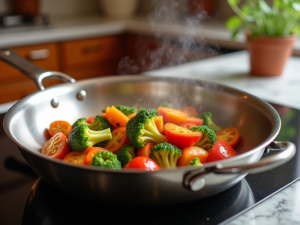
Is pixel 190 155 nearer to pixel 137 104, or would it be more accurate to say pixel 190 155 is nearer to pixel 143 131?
pixel 143 131

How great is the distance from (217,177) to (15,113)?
474 mm

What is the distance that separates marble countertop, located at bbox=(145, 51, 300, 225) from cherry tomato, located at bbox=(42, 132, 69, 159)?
0.37m

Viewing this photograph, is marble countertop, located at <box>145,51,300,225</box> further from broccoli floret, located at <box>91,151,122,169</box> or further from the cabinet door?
the cabinet door

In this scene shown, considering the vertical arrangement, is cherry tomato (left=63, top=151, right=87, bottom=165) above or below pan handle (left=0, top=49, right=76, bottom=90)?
below

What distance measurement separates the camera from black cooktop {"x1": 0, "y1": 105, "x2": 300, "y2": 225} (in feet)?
2.13

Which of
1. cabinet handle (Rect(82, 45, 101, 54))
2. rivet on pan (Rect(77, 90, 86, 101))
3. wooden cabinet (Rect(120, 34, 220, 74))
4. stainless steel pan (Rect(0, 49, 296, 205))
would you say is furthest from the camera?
cabinet handle (Rect(82, 45, 101, 54))

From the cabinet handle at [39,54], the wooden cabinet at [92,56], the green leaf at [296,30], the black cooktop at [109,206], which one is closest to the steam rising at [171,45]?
the wooden cabinet at [92,56]

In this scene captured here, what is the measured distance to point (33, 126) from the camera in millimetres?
905

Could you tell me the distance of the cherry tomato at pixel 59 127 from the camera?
0.91 m

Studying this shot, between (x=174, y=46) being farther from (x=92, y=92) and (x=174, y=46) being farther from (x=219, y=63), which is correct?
(x=92, y=92)

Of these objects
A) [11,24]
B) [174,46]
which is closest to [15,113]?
[174,46]

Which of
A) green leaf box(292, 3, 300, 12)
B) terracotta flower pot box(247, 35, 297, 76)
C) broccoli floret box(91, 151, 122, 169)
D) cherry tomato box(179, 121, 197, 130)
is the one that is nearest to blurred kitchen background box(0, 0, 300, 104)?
terracotta flower pot box(247, 35, 297, 76)

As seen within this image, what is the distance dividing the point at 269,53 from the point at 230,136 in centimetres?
77

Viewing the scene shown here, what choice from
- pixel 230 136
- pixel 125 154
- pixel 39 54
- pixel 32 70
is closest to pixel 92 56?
pixel 39 54
